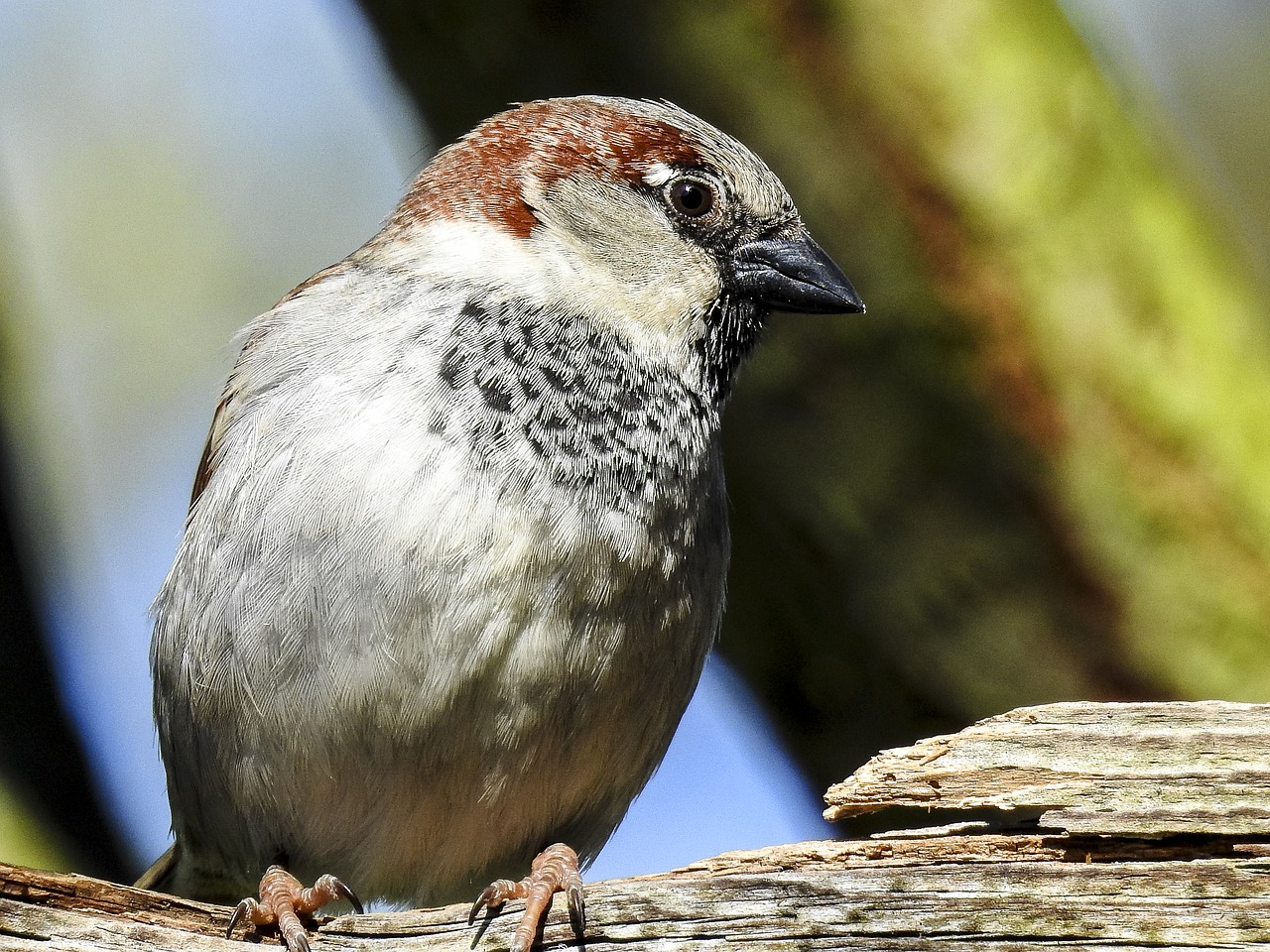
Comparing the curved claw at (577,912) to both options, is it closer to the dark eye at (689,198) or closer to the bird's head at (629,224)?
the bird's head at (629,224)

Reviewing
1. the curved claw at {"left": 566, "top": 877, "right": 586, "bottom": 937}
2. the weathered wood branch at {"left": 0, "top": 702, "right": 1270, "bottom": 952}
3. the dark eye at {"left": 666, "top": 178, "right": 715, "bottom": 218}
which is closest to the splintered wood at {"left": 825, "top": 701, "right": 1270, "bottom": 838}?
the weathered wood branch at {"left": 0, "top": 702, "right": 1270, "bottom": 952}

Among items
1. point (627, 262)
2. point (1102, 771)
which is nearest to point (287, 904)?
point (1102, 771)

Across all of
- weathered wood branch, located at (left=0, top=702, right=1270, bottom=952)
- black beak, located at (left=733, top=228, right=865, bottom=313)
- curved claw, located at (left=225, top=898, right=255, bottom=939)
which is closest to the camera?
weathered wood branch, located at (left=0, top=702, right=1270, bottom=952)

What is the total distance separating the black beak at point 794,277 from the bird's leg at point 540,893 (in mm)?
1511

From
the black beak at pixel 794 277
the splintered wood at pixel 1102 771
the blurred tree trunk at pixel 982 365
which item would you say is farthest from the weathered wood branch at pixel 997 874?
the black beak at pixel 794 277

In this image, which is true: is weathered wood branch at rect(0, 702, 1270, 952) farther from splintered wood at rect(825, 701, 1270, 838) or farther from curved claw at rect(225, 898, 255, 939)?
curved claw at rect(225, 898, 255, 939)

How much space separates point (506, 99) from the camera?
3.92 metres

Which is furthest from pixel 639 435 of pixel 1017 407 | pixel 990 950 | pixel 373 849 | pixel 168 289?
pixel 168 289

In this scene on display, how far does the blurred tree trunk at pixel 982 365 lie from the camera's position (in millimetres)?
3586

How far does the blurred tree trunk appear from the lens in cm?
359

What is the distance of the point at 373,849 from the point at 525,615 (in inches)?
35.7

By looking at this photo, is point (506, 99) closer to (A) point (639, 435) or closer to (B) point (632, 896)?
(A) point (639, 435)

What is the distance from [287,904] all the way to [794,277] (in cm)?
199

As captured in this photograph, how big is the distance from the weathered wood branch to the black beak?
1371 mm
